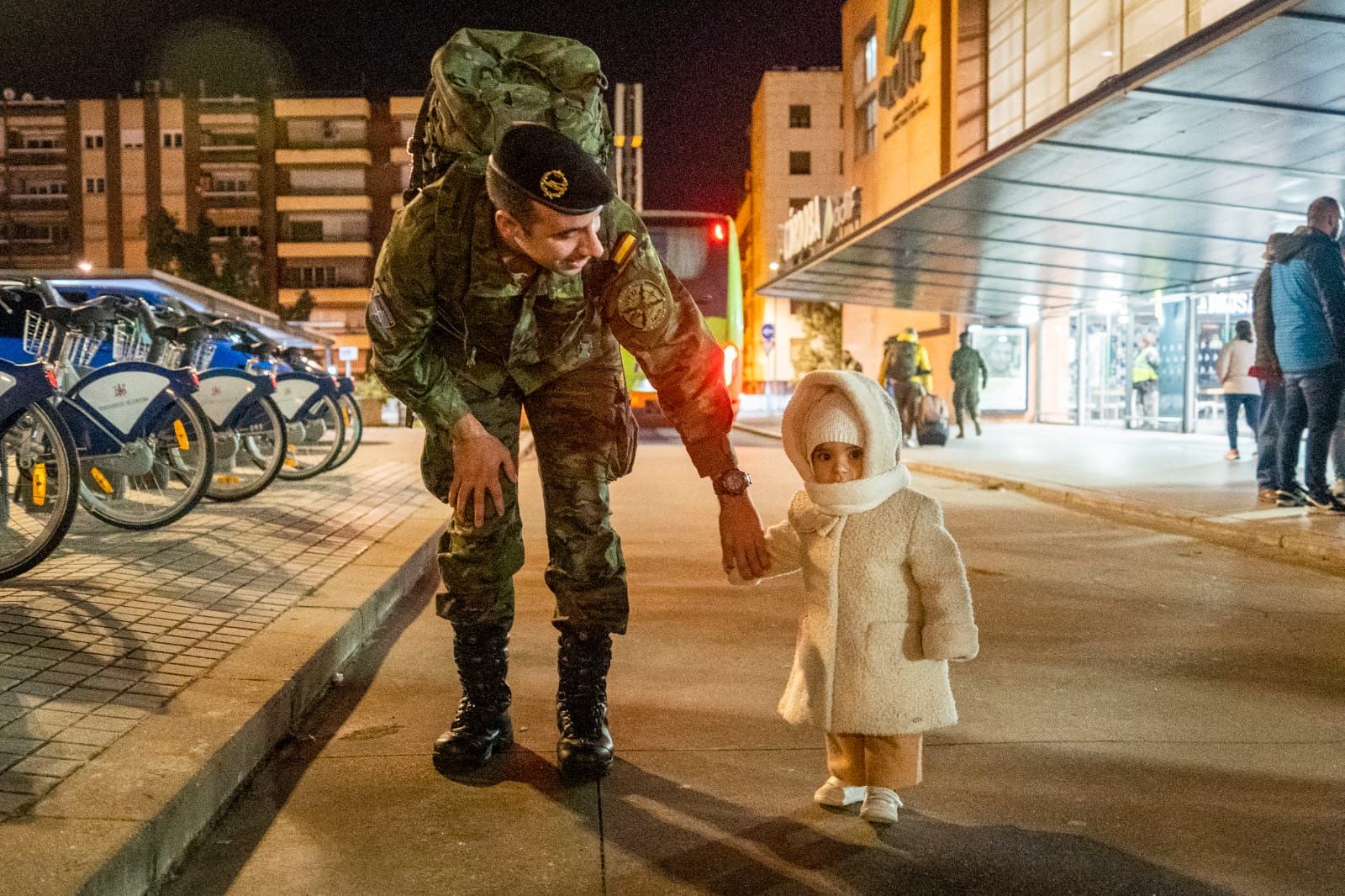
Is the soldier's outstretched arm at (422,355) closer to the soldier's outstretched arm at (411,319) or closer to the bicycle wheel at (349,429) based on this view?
the soldier's outstretched arm at (411,319)

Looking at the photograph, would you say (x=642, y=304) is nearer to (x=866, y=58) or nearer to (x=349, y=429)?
(x=349, y=429)

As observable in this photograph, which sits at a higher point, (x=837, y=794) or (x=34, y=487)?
(x=34, y=487)

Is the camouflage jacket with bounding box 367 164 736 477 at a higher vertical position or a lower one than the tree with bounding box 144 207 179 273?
lower

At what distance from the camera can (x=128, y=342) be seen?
752 cm

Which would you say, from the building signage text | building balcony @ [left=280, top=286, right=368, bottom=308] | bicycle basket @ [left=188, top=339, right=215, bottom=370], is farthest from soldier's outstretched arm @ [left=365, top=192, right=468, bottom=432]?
building balcony @ [left=280, top=286, right=368, bottom=308]

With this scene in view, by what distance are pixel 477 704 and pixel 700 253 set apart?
57.8 ft

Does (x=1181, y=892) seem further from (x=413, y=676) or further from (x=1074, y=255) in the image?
(x=1074, y=255)

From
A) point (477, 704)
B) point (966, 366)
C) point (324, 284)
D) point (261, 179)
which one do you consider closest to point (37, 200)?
point (261, 179)

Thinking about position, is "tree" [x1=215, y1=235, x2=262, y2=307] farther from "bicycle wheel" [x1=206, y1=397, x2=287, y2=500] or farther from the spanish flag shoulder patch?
the spanish flag shoulder patch

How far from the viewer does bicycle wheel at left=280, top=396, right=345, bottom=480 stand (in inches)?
429

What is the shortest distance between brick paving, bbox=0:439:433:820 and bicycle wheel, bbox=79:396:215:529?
0.13 m

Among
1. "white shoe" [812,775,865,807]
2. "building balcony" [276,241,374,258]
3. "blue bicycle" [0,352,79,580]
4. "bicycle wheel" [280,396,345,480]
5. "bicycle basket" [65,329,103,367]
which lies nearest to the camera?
"white shoe" [812,775,865,807]

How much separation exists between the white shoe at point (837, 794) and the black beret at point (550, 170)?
60.2 inches

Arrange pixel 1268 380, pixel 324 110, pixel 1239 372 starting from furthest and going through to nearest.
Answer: pixel 324 110 < pixel 1239 372 < pixel 1268 380
